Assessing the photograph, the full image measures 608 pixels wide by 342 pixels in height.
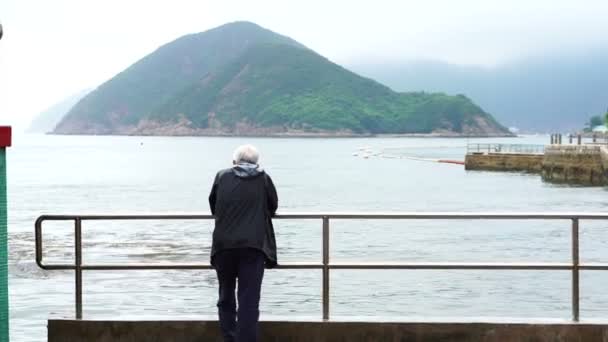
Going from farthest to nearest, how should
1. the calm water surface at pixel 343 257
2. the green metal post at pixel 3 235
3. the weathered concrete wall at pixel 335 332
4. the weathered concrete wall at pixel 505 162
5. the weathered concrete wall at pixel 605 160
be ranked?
the weathered concrete wall at pixel 505 162 → the weathered concrete wall at pixel 605 160 → the calm water surface at pixel 343 257 → the weathered concrete wall at pixel 335 332 → the green metal post at pixel 3 235

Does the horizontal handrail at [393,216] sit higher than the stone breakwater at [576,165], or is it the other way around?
the horizontal handrail at [393,216]

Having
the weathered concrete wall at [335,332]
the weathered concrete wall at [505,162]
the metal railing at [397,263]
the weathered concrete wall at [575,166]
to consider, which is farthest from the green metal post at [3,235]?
the weathered concrete wall at [505,162]

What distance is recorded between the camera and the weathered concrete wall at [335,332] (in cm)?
832

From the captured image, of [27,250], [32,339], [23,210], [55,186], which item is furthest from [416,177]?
[32,339]

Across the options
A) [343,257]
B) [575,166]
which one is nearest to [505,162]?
[575,166]

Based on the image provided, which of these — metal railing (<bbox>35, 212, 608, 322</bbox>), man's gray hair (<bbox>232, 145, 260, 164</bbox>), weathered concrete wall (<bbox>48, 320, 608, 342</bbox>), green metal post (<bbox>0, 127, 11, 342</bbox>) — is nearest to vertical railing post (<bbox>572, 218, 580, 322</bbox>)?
metal railing (<bbox>35, 212, 608, 322</bbox>)

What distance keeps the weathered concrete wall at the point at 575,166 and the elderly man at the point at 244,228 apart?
76306mm

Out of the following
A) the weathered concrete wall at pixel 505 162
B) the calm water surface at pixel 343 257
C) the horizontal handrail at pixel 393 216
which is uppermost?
the horizontal handrail at pixel 393 216

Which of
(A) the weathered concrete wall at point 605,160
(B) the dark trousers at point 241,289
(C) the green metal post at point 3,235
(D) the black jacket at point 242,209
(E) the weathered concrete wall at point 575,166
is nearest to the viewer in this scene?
(C) the green metal post at point 3,235

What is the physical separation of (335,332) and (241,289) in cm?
97

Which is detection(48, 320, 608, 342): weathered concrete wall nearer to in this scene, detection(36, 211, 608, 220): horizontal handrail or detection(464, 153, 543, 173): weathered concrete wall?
detection(36, 211, 608, 220): horizontal handrail

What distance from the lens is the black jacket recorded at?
7.65 meters

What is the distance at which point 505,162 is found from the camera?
106m

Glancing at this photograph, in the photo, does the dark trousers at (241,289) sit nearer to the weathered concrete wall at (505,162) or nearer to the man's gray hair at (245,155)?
the man's gray hair at (245,155)
